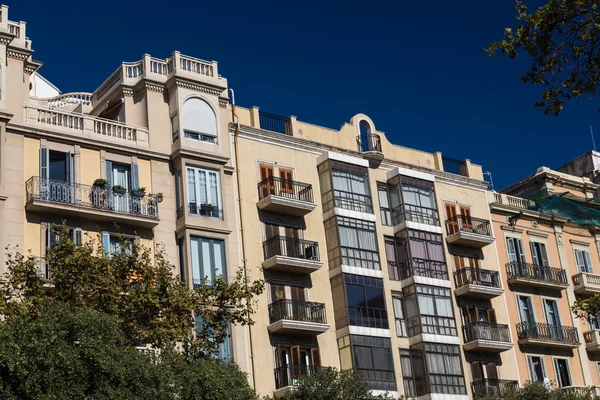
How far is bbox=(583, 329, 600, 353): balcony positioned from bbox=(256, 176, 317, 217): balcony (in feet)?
52.5

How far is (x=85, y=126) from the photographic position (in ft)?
123

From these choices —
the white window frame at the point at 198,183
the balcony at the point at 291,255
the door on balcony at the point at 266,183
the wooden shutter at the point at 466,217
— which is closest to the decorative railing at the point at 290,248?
the balcony at the point at 291,255

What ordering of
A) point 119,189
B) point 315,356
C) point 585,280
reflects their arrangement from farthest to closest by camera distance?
1. point 585,280
2. point 315,356
3. point 119,189

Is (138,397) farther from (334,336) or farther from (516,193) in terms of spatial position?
(516,193)

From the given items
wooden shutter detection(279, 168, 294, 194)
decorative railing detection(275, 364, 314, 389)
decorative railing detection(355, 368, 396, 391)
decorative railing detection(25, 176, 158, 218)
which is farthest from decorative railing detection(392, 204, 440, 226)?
decorative railing detection(25, 176, 158, 218)

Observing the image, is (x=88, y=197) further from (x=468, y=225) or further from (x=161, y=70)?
(x=468, y=225)

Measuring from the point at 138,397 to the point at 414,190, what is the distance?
2310 centimetres

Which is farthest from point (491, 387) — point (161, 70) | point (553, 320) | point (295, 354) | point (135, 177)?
point (161, 70)

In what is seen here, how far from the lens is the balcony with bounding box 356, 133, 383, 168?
45.8 meters

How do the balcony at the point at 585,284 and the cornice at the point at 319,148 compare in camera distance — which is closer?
the cornice at the point at 319,148

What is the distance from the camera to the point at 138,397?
84.4ft

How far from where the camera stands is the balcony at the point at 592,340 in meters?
49.2

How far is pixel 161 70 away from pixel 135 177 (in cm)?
524

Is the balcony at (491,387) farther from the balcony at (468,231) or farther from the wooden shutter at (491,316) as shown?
the balcony at (468,231)
